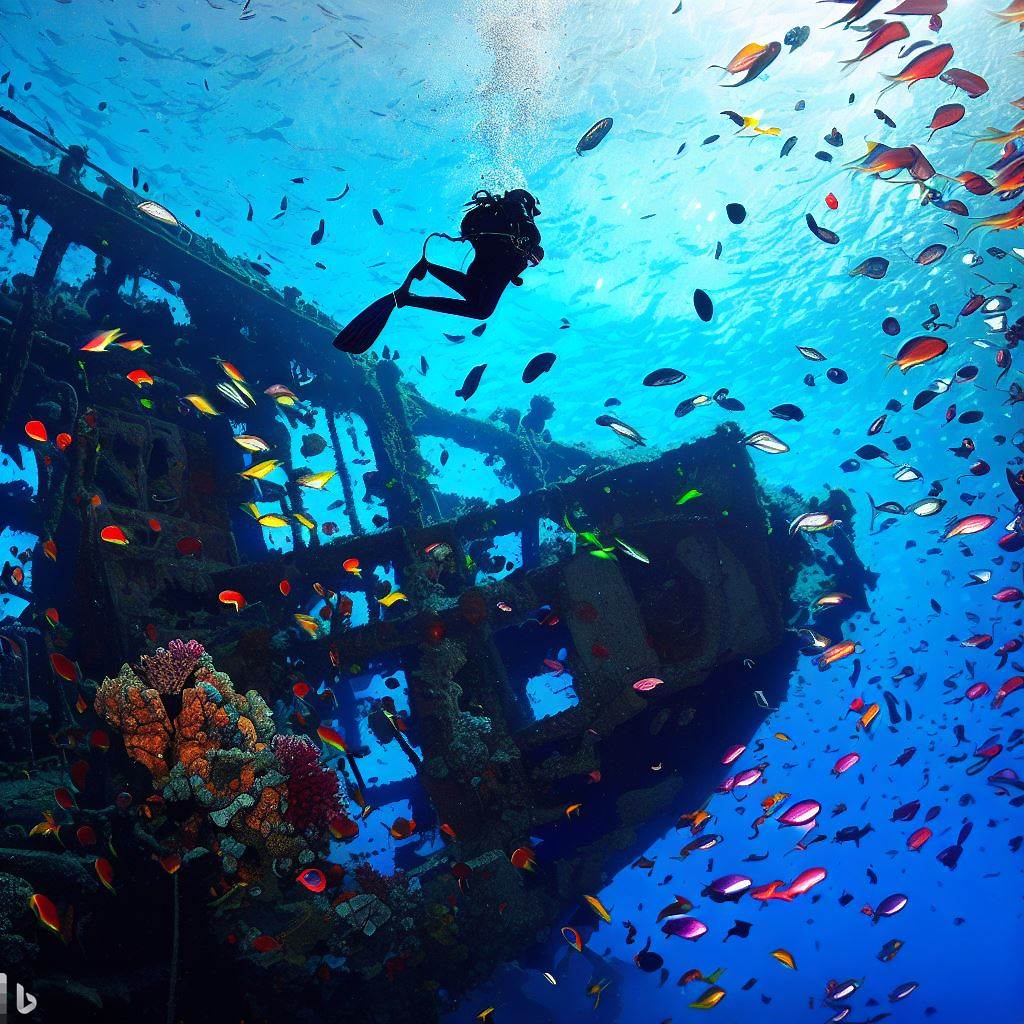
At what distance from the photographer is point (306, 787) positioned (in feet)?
19.8

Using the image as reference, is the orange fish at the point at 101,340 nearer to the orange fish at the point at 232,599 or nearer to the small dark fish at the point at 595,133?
the orange fish at the point at 232,599

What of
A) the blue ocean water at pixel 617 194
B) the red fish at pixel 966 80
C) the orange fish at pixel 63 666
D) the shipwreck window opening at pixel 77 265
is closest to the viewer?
the red fish at pixel 966 80

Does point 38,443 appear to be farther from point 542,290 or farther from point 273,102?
point 542,290

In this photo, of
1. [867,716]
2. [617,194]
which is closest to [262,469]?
[867,716]

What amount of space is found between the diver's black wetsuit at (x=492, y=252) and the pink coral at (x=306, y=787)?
5.15m

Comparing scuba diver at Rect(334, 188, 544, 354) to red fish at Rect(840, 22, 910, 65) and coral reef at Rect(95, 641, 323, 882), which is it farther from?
coral reef at Rect(95, 641, 323, 882)

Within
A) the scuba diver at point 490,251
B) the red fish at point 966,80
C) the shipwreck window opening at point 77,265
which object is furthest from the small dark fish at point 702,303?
the shipwreck window opening at point 77,265

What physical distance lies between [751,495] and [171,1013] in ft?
36.2

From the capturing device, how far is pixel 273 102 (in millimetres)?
17938

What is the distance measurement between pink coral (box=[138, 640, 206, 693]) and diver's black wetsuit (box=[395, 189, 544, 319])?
480 centimetres

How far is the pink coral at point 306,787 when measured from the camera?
5.95 meters

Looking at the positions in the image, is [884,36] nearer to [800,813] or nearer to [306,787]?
[800,813]

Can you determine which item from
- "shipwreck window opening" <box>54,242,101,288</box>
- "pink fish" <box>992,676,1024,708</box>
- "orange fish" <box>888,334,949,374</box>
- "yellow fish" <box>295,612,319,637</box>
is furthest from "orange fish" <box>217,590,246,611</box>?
"shipwreck window opening" <box>54,242,101,288</box>

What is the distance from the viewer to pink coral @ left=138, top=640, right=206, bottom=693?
5.84m
